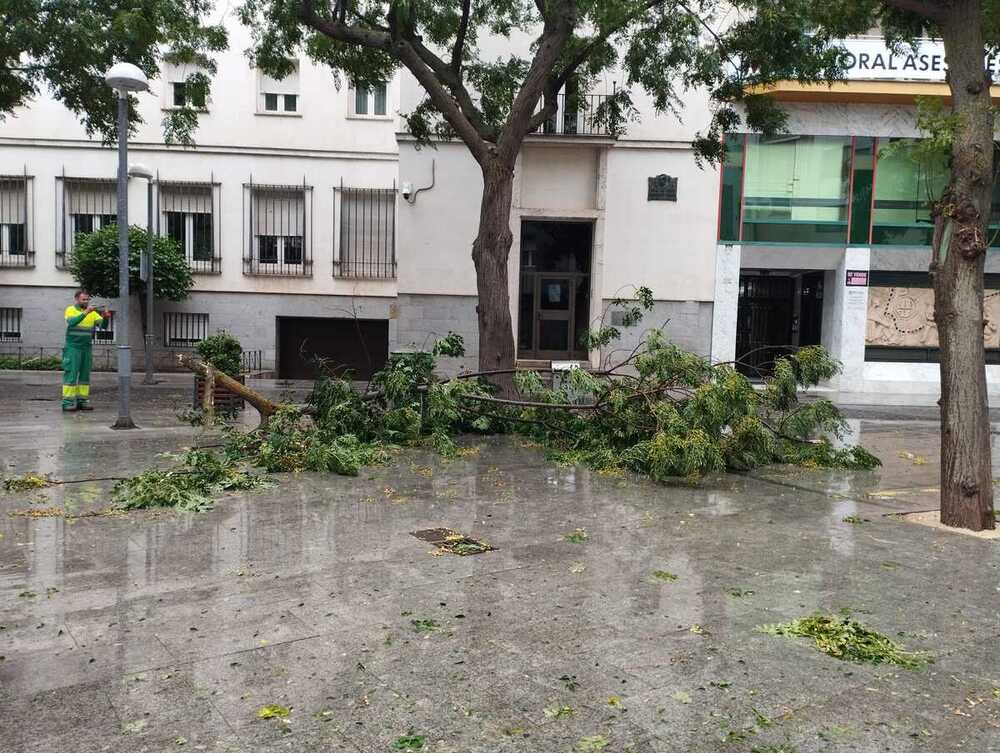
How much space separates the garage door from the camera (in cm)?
2489

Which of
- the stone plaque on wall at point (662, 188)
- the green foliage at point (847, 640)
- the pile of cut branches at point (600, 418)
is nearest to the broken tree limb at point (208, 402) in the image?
the pile of cut branches at point (600, 418)

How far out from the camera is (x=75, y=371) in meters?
13.5

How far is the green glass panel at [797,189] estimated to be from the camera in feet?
70.9

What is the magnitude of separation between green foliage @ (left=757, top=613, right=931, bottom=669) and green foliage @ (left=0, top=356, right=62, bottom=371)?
22.2 m

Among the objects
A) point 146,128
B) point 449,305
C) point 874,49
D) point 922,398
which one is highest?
point 874,49

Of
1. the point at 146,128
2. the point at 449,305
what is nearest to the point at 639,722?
the point at 449,305

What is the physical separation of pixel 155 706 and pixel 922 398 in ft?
67.7

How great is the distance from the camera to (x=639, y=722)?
3.62m

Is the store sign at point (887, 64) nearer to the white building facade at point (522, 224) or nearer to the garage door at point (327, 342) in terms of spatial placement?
the white building facade at point (522, 224)

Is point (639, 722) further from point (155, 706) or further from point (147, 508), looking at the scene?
point (147, 508)

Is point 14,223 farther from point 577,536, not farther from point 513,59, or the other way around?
point 577,536

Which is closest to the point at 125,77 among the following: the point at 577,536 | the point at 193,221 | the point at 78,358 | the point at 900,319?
the point at 78,358

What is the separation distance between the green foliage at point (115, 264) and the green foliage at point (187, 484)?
1395 centimetres

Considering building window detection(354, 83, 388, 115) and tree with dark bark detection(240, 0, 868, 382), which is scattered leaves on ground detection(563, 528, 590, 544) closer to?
tree with dark bark detection(240, 0, 868, 382)
